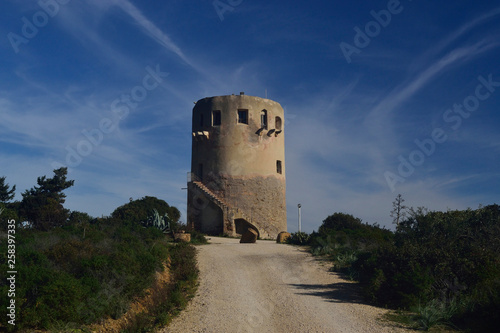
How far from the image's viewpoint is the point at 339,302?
1059cm

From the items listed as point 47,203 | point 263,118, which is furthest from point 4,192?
point 263,118

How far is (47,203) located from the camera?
29.1 meters

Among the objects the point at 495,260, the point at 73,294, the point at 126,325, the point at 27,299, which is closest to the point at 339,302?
the point at 495,260

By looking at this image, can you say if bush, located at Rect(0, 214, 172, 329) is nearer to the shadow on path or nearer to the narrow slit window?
the shadow on path

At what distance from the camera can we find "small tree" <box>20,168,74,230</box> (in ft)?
84.8

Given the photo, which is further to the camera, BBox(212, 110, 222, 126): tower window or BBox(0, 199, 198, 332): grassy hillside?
BBox(212, 110, 222, 126): tower window

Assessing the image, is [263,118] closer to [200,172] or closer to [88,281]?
[200,172]

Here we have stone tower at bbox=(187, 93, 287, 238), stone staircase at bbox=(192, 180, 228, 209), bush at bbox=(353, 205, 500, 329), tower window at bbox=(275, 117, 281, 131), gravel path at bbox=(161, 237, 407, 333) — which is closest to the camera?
gravel path at bbox=(161, 237, 407, 333)

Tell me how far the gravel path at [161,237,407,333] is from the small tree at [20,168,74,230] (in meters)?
12.6

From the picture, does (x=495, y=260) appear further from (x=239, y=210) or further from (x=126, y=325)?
(x=239, y=210)

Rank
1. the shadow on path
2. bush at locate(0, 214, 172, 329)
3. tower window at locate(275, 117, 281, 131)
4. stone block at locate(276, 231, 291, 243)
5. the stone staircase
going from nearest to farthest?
bush at locate(0, 214, 172, 329) → the shadow on path → stone block at locate(276, 231, 291, 243) → the stone staircase → tower window at locate(275, 117, 281, 131)

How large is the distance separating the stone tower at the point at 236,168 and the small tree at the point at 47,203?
8.75 metres

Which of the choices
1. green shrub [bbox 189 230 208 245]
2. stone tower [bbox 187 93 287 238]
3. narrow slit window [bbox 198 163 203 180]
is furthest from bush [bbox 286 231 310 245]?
narrow slit window [bbox 198 163 203 180]

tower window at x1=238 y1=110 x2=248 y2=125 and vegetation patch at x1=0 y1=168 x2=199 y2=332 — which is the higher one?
tower window at x1=238 y1=110 x2=248 y2=125
